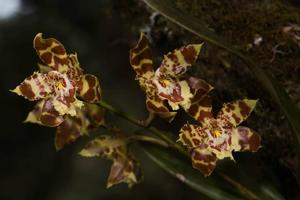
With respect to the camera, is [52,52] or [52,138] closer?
[52,52]

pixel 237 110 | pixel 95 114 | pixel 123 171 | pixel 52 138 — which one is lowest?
pixel 52 138

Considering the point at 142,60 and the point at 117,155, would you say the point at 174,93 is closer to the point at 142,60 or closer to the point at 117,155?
the point at 142,60

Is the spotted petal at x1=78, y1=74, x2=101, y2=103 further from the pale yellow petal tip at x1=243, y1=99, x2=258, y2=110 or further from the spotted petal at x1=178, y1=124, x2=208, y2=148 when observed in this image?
the pale yellow petal tip at x1=243, y1=99, x2=258, y2=110

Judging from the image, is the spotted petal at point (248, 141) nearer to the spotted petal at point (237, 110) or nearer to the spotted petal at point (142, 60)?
the spotted petal at point (237, 110)

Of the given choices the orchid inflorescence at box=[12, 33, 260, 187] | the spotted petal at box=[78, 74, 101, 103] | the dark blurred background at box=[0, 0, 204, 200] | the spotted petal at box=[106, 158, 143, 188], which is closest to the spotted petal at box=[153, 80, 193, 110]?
the orchid inflorescence at box=[12, 33, 260, 187]

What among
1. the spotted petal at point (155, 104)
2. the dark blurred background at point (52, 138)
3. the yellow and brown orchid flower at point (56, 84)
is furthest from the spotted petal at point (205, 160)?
the dark blurred background at point (52, 138)

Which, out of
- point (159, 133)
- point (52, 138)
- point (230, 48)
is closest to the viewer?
point (230, 48)

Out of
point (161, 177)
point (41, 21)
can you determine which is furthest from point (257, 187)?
point (41, 21)

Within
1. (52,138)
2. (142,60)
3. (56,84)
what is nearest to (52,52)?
(56,84)
